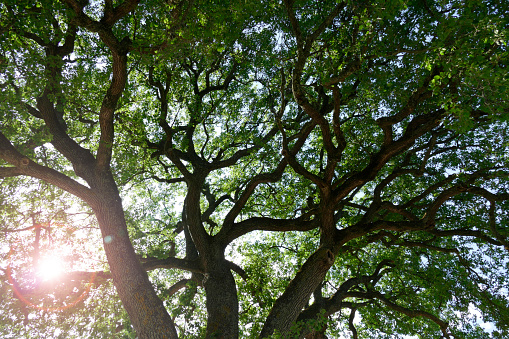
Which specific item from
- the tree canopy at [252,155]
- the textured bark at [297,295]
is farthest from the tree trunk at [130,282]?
the textured bark at [297,295]

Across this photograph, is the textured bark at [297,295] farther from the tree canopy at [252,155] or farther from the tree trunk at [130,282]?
the tree trunk at [130,282]

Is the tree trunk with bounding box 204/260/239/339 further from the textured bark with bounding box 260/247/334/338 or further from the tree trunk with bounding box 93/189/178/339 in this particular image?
the tree trunk with bounding box 93/189/178/339

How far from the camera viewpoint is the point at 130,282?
600cm

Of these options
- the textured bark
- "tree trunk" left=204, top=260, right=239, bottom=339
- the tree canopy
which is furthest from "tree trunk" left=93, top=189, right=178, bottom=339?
the textured bark

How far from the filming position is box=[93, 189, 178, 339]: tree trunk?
19.0 ft

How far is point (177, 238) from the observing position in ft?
41.5

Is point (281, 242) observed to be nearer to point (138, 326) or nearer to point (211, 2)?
point (138, 326)

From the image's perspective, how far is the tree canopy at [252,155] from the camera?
5.58 m

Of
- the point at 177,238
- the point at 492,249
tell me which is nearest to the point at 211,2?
the point at 177,238

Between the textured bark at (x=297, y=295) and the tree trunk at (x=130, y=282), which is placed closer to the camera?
the tree trunk at (x=130, y=282)

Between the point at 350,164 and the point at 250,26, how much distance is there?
474 centimetres

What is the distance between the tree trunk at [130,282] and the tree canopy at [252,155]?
0.10 feet

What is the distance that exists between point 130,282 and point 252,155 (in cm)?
507

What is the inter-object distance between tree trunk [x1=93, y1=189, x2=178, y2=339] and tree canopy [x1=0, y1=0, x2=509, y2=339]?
0.03 m
